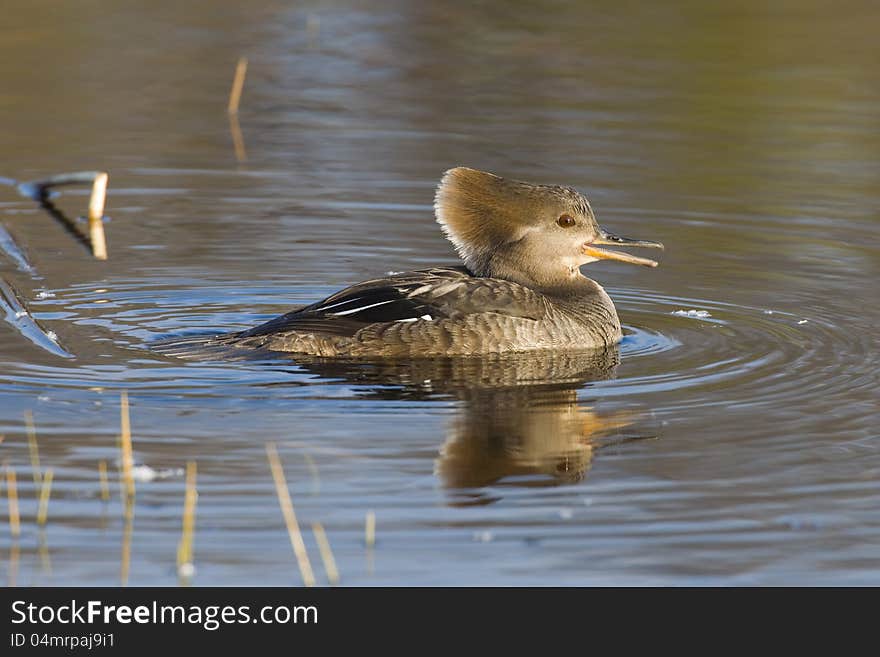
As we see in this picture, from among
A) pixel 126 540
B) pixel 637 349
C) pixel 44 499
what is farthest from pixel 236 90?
pixel 126 540

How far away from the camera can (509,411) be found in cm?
763

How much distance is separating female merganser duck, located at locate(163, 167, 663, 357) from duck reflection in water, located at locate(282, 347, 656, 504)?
0.38ft

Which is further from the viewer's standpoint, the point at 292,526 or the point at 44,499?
the point at 44,499

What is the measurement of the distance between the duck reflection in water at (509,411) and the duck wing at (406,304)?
25cm

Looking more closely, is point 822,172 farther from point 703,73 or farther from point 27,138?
point 27,138

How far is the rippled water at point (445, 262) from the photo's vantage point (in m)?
5.88

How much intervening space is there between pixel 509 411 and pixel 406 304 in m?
1.38

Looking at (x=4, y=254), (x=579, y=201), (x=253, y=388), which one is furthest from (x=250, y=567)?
(x=4, y=254)

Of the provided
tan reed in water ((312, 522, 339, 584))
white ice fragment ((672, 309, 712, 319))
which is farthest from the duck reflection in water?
white ice fragment ((672, 309, 712, 319))

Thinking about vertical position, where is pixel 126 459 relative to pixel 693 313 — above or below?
below

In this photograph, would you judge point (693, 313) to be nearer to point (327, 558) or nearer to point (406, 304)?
point (406, 304)

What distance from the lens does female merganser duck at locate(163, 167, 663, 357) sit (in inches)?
343

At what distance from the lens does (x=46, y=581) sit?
526 cm
